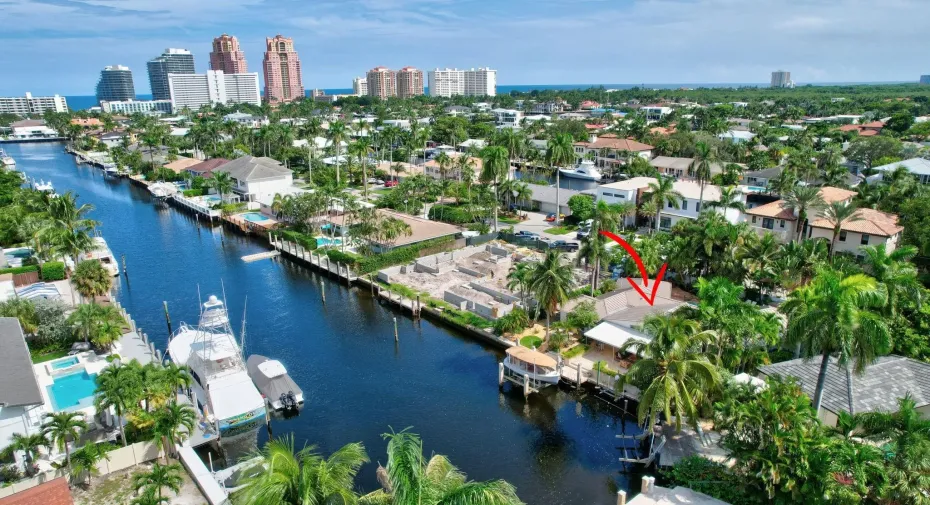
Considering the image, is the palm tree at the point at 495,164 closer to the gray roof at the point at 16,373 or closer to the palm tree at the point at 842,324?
the palm tree at the point at 842,324

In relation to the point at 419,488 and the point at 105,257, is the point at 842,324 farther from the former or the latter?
the point at 105,257

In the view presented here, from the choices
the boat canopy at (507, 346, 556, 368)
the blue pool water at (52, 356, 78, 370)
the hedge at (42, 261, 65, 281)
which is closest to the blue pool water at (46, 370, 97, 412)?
the blue pool water at (52, 356, 78, 370)

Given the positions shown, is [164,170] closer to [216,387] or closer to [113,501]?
[216,387]

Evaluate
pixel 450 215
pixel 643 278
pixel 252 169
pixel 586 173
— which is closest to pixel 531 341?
pixel 643 278

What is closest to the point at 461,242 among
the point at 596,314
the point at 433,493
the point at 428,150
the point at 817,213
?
the point at 596,314

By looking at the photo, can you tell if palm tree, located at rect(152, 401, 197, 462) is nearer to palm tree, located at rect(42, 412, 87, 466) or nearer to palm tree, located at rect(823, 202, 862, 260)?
palm tree, located at rect(42, 412, 87, 466)

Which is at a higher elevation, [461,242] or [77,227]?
[77,227]
